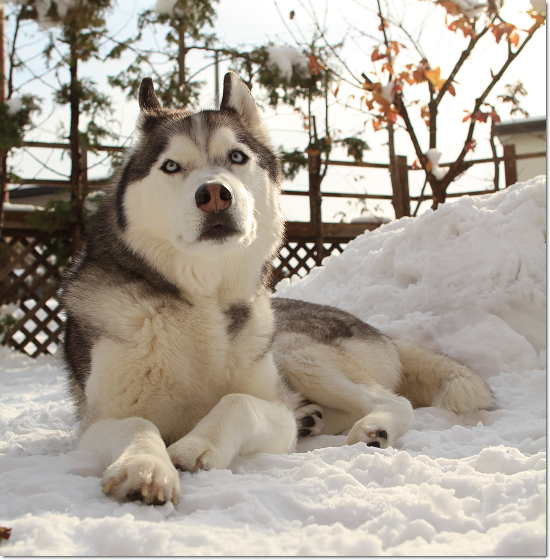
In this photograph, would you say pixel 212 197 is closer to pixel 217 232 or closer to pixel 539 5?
pixel 217 232

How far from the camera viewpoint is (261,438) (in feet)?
6.26

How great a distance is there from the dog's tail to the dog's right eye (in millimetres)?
1849

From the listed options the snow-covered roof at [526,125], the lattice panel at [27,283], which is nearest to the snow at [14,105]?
the lattice panel at [27,283]

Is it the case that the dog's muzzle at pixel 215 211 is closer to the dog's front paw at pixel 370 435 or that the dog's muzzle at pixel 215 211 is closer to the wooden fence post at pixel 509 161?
the dog's front paw at pixel 370 435

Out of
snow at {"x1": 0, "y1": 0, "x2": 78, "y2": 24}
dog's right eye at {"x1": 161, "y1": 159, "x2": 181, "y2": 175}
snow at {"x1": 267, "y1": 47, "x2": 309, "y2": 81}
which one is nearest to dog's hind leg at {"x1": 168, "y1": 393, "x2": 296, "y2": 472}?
dog's right eye at {"x1": 161, "y1": 159, "x2": 181, "y2": 175}

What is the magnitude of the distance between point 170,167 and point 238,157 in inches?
11.5

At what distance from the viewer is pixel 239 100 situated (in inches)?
97.8

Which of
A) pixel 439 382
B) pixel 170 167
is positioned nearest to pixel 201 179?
pixel 170 167

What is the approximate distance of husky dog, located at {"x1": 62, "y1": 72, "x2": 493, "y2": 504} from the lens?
71.6 inches

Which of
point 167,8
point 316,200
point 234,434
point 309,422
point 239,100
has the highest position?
point 167,8

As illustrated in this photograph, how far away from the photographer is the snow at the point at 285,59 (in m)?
7.63

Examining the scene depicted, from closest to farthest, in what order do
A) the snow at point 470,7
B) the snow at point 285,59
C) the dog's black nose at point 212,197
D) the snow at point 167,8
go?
1. the dog's black nose at point 212,197
2. the snow at point 470,7
3. the snow at point 167,8
4. the snow at point 285,59

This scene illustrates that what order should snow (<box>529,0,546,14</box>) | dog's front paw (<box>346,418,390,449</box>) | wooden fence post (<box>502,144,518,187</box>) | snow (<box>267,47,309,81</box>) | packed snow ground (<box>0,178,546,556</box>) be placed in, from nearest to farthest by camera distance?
packed snow ground (<box>0,178,546,556</box>) → dog's front paw (<box>346,418,390,449</box>) → snow (<box>529,0,546,14</box>) → snow (<box>267,47,309,81</box>) → wooden fence post (<box>502,144,518,187</box>)

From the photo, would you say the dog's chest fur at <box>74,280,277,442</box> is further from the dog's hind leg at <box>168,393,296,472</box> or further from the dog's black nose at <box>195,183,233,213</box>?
the dog's black nose at <box>195,183,233,213</box>
